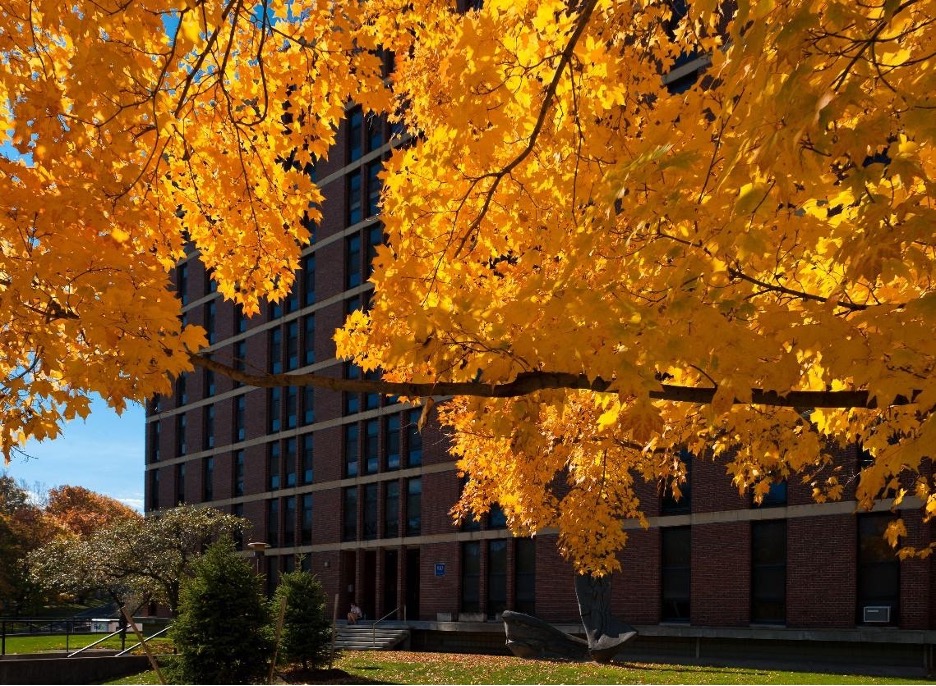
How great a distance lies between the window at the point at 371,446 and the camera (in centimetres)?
3881

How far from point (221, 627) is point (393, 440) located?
69.2 ft

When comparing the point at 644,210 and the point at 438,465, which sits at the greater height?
the point at 644,210

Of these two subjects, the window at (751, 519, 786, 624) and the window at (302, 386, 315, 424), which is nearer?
the window at (751, 519, 786, 624)

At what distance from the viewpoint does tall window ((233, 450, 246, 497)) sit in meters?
47.3

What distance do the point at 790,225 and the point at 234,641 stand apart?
1476 centimetres

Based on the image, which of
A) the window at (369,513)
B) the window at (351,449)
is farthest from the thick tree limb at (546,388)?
the window at (351,449)

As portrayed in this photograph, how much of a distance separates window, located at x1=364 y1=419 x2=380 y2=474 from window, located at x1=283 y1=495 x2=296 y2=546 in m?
6.30

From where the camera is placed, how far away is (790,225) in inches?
212

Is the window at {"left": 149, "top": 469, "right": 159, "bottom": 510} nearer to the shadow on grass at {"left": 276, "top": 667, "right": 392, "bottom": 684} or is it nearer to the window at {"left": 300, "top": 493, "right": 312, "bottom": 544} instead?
the window at {"left": 300, "top": 493, "right": 312, "bottom": 544}

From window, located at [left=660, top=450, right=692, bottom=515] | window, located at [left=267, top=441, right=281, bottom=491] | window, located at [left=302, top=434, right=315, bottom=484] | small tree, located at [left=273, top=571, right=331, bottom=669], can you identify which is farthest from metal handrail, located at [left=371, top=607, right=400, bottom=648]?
window, located at [left=660, top=450, right=692, bottom=515]

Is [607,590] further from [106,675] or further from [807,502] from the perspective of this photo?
[106,675]

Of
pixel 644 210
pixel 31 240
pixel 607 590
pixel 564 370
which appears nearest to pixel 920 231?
pixel 644 210

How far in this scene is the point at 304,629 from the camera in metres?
20.4

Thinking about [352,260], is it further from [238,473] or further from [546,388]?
[546,388]
